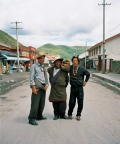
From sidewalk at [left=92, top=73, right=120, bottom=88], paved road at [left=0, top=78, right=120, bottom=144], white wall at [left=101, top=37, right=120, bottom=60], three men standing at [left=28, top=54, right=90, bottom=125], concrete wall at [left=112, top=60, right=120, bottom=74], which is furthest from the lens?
white wall at [left=101, top=37, right=120, bottom=60]

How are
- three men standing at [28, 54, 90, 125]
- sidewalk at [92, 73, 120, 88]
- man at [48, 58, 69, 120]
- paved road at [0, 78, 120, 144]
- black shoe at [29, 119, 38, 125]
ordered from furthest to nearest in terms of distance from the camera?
sidewalk at [92, 73, 120, 88] → man at [48, 58, 69, 120] → three men standing at [28, 54, 90, 125] → black shoe at [29, 119, 38, 125] → paved road at [0, 78, 120, 144]

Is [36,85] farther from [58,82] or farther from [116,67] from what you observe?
[116,67]

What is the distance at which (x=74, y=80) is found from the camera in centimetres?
541

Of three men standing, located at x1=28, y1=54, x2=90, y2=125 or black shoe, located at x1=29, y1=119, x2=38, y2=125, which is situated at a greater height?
three men standing, located at x1=28, y1=54, x2=90, y2=125

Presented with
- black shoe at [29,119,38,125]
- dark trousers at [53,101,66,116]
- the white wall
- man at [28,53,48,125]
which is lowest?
black shoe at [29,119,38,125]

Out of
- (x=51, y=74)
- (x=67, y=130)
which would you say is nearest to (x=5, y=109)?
(x=51, y=74)

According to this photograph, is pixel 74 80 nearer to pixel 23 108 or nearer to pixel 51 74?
pixel 51 74

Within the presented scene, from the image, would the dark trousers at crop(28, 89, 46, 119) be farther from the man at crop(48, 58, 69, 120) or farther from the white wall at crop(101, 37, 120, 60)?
the white wall at crop(101, 37, 120, 60)

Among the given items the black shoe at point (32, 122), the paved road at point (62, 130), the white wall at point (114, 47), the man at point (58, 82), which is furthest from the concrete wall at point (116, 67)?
the black shoe at point (32, 122)

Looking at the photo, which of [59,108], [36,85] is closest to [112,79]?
[59,108]

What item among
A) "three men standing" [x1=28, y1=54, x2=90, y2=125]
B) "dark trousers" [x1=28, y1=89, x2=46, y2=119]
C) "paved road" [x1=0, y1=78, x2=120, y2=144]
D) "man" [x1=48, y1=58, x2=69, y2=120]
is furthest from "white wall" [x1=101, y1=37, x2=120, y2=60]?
"dark trousers" [x1=28, y1=89, x2=46, y2=119]

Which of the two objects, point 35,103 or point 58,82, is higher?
point 58,82

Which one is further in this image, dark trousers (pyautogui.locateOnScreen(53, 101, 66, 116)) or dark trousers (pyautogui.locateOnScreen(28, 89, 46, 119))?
dark trousers (pyautogui.locateOnScreen(53, 101, 66, 116))

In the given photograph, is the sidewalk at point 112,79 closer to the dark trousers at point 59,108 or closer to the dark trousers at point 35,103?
the dark trousers at point 59,108
